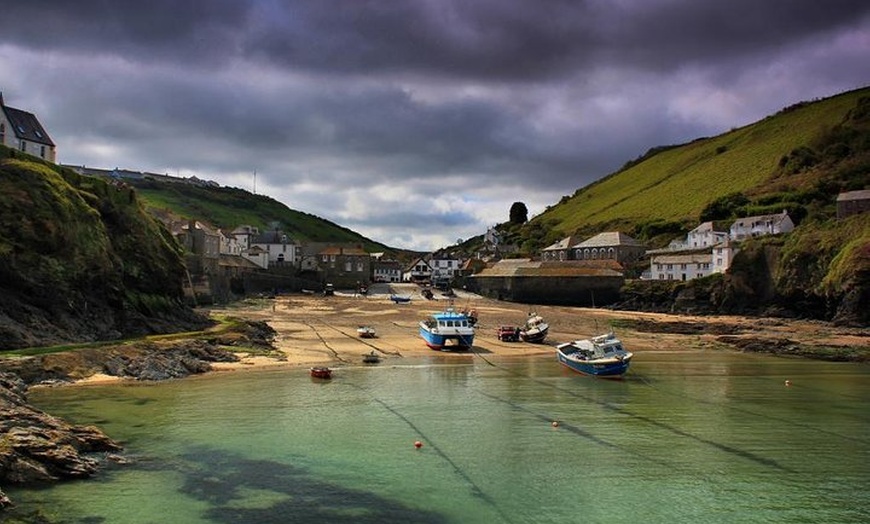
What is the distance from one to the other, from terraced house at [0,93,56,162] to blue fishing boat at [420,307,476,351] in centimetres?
3692

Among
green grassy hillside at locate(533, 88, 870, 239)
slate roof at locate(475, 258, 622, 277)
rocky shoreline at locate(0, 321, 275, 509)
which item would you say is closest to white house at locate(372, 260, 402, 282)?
green grassy hillside at locate(533, 88, 870, 239)

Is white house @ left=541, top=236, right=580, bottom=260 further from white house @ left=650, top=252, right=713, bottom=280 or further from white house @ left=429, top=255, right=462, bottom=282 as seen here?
white house @ left=650, top=252, right=713, bottom=280

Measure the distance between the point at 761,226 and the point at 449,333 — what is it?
6833cm

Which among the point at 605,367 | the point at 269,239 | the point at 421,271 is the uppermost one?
the point at 269,239

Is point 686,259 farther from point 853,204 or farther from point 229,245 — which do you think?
point 229,245

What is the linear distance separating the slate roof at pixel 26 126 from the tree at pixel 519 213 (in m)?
150

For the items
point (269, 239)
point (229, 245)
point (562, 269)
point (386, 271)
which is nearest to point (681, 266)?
point (562, 269)

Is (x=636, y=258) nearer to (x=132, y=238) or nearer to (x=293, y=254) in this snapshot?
(x=293, y=254)

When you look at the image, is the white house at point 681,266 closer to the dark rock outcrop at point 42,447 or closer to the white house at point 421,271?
the white house at point 421,271

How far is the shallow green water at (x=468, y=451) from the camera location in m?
16.0

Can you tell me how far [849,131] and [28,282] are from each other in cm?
13480

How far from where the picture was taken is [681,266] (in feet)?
300

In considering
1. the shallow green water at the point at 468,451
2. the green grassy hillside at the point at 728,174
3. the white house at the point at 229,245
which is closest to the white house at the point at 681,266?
the green grassy hillside at the point at 728,174

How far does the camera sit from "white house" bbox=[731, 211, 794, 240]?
93.5m
